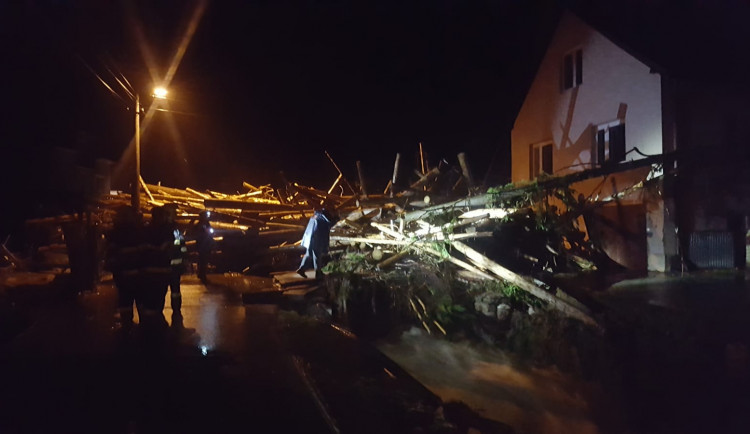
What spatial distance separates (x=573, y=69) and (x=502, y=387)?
10943 millimetres

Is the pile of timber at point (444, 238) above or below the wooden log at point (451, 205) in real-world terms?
below

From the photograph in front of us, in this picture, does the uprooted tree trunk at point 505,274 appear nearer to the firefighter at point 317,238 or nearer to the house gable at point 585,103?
the firefighter at point 317,238

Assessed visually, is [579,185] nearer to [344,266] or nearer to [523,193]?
[523,193]

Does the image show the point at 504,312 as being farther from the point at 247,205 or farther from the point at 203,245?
the point at 247,205

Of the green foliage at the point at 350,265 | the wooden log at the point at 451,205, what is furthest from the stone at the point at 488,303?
the wooden log at the point at 451,205

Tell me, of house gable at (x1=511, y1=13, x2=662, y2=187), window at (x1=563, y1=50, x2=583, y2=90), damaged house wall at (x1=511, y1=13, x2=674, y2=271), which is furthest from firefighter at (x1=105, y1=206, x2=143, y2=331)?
window at (x1=563, y1=50, x2=583, y2=90)

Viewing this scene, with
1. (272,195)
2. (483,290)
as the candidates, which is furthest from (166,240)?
(272,195)

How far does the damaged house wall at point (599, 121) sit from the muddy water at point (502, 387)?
5034mm

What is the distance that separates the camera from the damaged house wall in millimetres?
12570

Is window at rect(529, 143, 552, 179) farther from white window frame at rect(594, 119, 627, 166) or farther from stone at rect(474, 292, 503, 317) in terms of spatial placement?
stone at rect(474, 292, 503, 317)

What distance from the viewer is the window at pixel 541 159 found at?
56.5 ft

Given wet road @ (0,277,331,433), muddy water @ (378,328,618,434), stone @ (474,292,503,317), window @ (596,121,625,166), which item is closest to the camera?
wet road @ (0,277,331,433)

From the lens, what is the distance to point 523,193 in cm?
1195

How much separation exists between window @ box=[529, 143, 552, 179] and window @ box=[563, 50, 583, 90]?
2.06m
